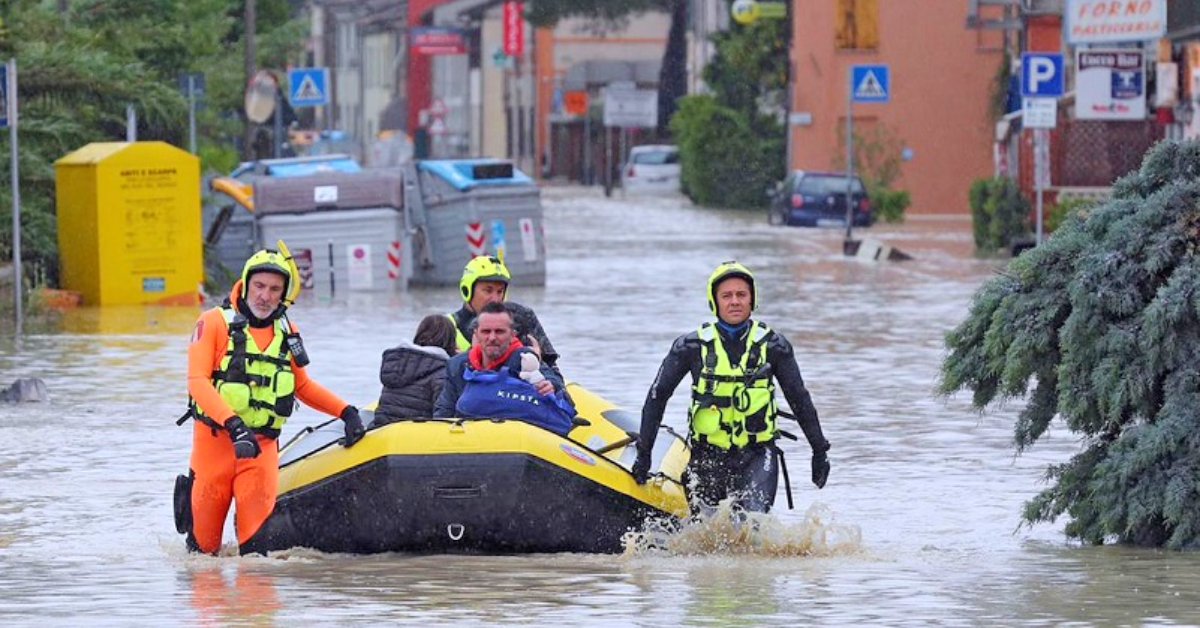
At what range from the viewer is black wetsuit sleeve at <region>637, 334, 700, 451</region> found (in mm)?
11477

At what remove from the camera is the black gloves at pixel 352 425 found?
1157cm

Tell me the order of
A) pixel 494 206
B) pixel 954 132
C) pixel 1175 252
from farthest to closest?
pixel 954 132, pixel 494 206, pixel 1175 252

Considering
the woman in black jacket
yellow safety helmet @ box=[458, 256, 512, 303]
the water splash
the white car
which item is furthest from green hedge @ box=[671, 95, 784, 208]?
the water splash

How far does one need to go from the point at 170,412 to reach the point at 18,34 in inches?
455

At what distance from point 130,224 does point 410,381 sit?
1805cm

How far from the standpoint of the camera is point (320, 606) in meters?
9.81

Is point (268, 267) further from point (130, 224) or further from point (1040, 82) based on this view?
point (1040, 82)

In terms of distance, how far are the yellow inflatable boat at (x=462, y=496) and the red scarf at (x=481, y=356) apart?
0.35m

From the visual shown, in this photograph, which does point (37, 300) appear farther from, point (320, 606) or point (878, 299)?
point (320, 606)

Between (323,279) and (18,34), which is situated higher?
(18,34)

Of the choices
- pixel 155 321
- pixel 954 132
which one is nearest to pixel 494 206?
pixel 155 321

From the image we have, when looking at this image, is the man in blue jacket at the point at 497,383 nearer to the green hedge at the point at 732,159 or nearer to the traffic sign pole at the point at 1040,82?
the traffic sign pole at the point at 1040,82

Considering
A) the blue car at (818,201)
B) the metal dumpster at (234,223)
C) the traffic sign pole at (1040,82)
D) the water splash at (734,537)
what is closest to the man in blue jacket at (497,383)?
the water splash at (734,537)

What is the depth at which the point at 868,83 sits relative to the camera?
44500mm
